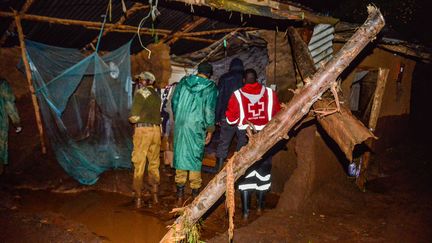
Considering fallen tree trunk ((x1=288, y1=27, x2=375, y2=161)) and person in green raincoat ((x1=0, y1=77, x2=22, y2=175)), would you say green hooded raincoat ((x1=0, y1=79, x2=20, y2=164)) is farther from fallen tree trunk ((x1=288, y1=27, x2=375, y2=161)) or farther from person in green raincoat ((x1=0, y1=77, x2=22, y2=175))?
fallen tree trunk ((x1=288, y1=27, x2=375, y2=161))

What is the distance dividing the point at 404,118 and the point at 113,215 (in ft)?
26.8

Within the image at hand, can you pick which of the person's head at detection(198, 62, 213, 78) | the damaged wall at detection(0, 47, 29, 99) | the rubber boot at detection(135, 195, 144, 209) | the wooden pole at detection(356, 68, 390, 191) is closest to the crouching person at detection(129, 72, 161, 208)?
the rubber boot at detection(135, 195, 144, 209)

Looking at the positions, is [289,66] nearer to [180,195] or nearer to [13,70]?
[180,195]

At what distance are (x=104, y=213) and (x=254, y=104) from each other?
3010 millimetres

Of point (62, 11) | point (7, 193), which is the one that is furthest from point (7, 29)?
Answer: point (7, 193)

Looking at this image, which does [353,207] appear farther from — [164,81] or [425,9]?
[425,9]

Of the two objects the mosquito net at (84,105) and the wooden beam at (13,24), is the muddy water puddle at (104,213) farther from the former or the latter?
the wooden beam at (13,24)

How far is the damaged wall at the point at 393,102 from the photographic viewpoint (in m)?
7.65

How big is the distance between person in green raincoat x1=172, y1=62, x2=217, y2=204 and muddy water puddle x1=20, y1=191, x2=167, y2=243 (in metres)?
Answer: 0.91

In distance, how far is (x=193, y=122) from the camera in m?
5.61

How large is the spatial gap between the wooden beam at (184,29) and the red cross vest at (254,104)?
80.0 inches

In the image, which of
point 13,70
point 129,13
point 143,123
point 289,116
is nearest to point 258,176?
point 289,116

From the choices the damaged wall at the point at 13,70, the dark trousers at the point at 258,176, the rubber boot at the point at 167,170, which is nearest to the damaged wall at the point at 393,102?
the dark trousers at the point at 258,176

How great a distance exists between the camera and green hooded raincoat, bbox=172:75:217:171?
5602 mm
